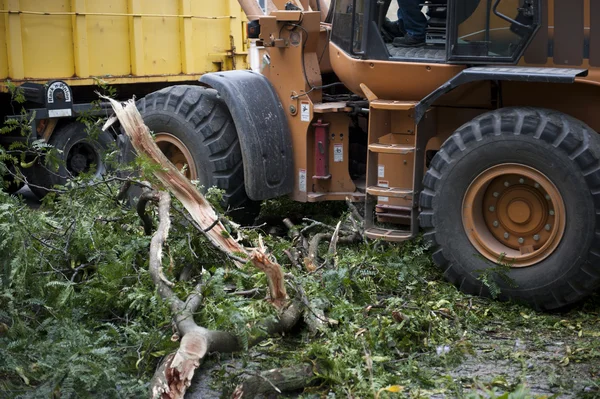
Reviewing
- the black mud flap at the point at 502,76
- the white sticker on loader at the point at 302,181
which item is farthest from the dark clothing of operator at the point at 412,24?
the white sticker on loader at the point at 302,181

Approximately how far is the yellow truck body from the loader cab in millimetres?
4223

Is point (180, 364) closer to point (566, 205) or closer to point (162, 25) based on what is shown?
point (566, 205)

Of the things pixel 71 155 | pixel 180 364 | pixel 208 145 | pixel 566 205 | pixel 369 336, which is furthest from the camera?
pixel 71 155

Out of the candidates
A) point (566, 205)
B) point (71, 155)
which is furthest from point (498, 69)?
point (71, 155)

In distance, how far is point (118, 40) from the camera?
1121 centimetres

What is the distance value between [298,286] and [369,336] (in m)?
0.52

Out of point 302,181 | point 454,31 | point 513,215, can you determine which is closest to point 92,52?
point 302,181

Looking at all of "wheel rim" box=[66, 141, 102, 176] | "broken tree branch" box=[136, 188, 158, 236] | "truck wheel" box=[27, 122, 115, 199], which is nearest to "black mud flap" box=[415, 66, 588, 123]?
"broken tree branch" box=[136, 188, 158, 236]

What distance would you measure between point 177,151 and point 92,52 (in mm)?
3417

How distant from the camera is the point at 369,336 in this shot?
17.5 ft

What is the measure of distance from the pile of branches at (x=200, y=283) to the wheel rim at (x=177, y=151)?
1.00m

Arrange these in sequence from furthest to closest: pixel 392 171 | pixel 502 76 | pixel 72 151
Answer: pixel 72 151 → pixel 392 171 → pixel 502 76

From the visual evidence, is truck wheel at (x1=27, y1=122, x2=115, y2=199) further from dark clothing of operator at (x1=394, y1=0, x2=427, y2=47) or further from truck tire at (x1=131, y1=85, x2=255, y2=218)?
dark clothing of operator at (x1=394, y1=0, x2=427, y2=47)

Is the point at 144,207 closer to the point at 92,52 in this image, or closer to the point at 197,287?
the point at 197,287
